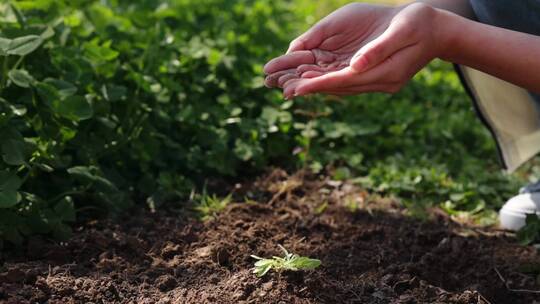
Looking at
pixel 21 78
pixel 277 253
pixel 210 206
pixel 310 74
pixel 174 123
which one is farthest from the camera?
pixel 174 123

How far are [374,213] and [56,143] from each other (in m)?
1.09

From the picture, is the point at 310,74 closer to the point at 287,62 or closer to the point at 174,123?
the point at 287,62

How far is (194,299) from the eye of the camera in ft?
6.80

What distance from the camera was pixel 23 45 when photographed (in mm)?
2443

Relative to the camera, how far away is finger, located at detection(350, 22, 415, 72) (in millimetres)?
2055

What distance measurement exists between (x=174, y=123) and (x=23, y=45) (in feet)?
3.01

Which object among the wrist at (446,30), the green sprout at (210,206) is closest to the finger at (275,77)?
the wrist at (446,30)

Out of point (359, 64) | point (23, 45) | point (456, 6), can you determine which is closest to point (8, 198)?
point (23, 45)

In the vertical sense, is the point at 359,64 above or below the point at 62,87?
above

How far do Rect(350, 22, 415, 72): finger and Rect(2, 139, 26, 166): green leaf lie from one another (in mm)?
939

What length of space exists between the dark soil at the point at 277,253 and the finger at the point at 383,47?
54cm

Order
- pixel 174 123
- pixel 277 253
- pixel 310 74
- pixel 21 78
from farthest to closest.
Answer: pixel 174 123
pixel 21 78
pixel 277 253
pixel 310 74

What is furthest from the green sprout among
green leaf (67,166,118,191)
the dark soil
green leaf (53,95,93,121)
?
green leaf (53,95,93,121)

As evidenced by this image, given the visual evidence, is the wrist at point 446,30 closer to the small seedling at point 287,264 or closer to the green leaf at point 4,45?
the small seedling at point 287,264
